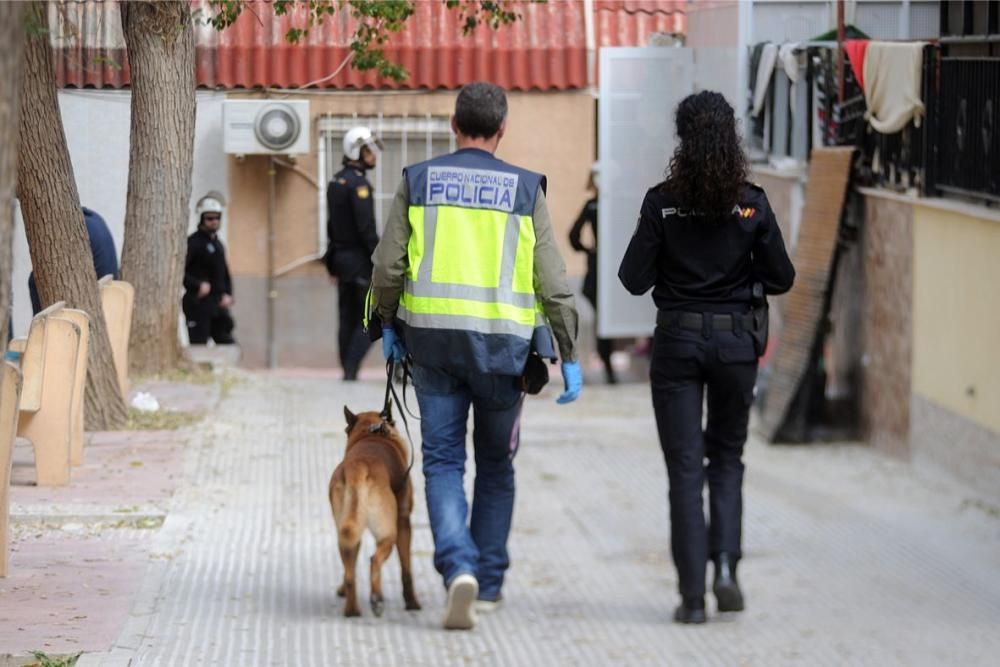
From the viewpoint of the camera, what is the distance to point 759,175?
43.0ft

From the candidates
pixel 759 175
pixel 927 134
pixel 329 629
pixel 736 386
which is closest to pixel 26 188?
pixel 329 629

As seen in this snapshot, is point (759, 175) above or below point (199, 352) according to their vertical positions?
above

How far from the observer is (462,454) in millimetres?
5988

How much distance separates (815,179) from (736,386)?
228 inches

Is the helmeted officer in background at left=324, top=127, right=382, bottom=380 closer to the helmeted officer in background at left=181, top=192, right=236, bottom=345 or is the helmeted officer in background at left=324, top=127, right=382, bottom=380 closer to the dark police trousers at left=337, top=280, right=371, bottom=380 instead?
the dark police trousers at left=337, top=280, right=371, bottom=380

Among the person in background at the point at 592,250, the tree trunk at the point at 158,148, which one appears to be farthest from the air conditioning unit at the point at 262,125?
the person in background at the point at 592,250

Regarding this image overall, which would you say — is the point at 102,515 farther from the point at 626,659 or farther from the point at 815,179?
the point at 815,179

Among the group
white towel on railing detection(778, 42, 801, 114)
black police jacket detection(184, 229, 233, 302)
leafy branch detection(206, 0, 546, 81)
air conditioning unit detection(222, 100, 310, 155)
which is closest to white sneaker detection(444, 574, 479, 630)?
leafy branch detection(206, 0, 546, 81)

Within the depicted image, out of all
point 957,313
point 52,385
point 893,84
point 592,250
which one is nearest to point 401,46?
point 592,250

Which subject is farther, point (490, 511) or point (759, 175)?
point (759, 175)

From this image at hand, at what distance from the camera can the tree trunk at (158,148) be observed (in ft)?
22.8

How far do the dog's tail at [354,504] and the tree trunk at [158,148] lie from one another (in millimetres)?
1910

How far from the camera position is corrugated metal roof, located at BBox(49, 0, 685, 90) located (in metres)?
7.33

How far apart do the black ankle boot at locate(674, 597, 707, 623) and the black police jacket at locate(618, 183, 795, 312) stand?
1079 mm
